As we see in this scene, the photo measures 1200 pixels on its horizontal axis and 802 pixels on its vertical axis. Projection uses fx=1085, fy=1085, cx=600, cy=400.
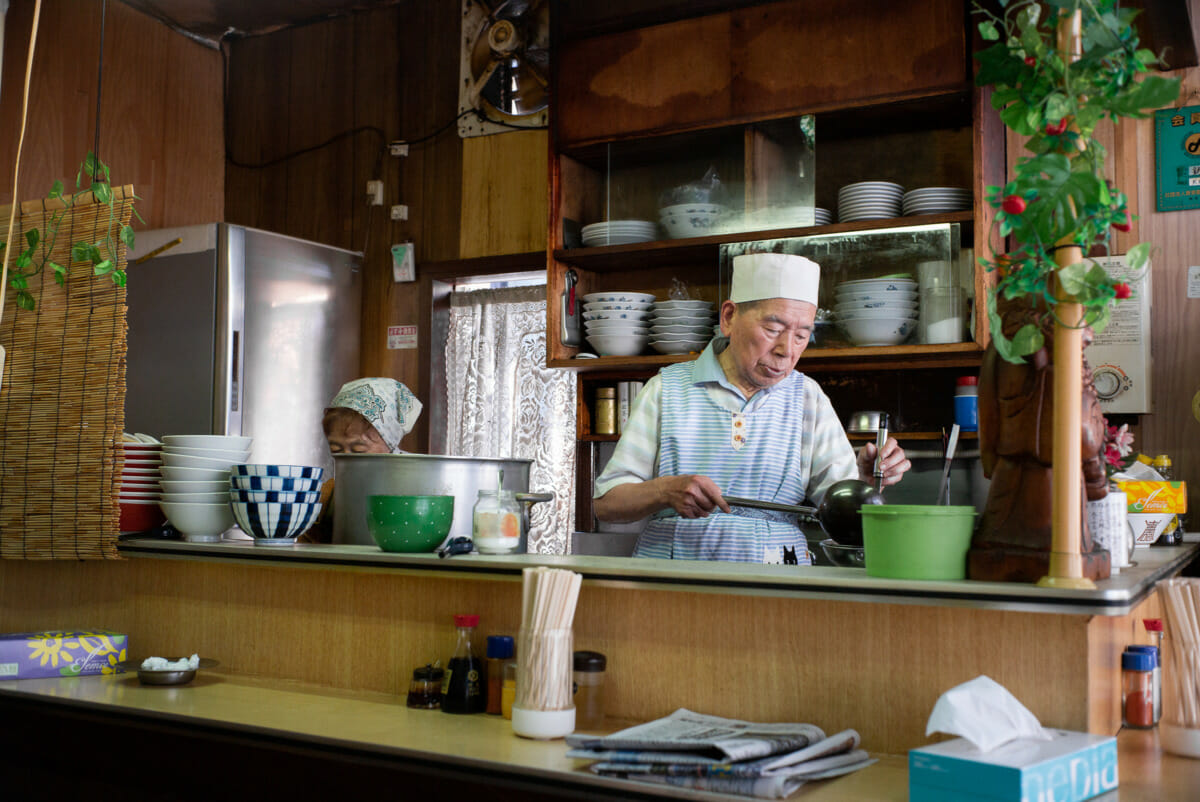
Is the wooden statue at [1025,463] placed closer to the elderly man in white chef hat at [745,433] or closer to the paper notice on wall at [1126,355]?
the elderly man in white chef hat at [745,433]

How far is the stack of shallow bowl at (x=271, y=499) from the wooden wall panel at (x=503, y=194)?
7.88 ft

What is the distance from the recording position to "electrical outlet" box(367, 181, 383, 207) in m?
4.84

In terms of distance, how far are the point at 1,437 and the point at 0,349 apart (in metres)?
1.15

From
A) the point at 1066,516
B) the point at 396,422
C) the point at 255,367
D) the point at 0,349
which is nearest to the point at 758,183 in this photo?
the point at 396,422

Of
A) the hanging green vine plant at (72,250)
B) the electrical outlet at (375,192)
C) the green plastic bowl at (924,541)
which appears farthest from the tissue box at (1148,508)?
the electrical outlet at (375,192)

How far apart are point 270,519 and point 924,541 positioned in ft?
4.15

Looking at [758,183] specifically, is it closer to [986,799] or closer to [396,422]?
[396,422]

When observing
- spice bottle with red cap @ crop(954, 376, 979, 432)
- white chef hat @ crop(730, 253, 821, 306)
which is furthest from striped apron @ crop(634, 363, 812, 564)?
spice bottle with red cap @ crop(954, 376, 979, 432)

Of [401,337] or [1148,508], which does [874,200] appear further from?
[401,337]

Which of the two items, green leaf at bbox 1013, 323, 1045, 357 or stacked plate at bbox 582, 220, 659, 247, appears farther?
stacked plate at bbox 582, 220, 659, 247

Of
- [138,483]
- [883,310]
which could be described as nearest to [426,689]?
[138,483]

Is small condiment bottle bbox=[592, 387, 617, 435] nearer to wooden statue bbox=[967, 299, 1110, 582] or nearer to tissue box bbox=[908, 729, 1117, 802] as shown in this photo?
wooden statue bbox=[967, 299, 1110, 582]

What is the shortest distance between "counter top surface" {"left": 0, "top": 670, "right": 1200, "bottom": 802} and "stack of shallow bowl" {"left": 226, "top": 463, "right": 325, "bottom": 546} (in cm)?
29

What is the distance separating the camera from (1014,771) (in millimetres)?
1157
